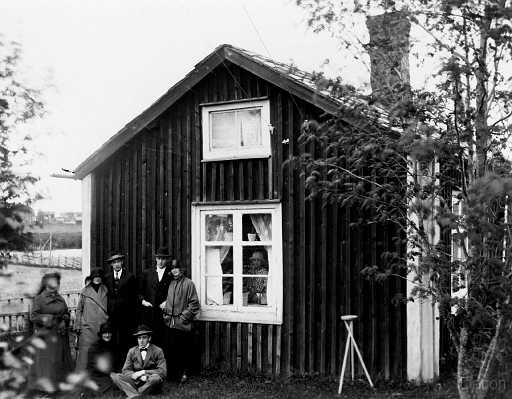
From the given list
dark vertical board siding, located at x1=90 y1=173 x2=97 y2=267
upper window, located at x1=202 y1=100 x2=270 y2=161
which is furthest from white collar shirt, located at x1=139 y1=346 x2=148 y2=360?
upper window, located at x1=202 y1=100 x2=270 y2=161

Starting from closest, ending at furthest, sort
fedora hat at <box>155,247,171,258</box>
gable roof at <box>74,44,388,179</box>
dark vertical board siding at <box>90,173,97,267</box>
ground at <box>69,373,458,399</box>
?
ground at <box>69,373,458,399</box>
gable roof at <box>74,44,388,179</box>
fedora hat at <box>155,247,171,258</box>
dark vertical board siding at <box>90,173,97,267</box>

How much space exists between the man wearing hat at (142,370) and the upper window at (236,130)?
3.11 meters

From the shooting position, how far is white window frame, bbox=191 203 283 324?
10.3 metres

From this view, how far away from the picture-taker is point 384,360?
9484 millimetres

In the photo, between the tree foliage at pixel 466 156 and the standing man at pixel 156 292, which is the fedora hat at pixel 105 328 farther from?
the tree foliage at pixel 466 156

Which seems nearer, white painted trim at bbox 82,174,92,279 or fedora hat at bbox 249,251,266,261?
fedora hat at bbox 249,251,266,261

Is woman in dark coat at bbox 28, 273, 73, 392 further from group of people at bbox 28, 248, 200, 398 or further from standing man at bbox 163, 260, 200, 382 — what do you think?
standing man at bbox 163, 260, 200, 382

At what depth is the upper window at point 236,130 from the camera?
34.6ft

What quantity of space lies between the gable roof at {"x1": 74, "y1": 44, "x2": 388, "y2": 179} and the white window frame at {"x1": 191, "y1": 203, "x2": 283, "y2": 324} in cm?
174

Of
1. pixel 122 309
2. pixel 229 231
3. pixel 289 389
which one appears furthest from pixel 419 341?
pixel 122 309

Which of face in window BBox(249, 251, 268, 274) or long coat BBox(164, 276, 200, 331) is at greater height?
face in window BBox(249, 251, 268, 274)

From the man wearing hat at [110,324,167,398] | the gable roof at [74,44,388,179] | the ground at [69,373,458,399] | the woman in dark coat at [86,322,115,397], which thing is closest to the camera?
the ground at [69,373,458,399]

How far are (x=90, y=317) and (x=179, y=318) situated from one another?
145cm

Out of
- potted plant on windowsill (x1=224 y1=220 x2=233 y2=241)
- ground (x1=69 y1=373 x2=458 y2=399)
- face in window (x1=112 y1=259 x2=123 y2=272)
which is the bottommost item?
ground (x1=69 y1=373 x2=458 y2=399)
